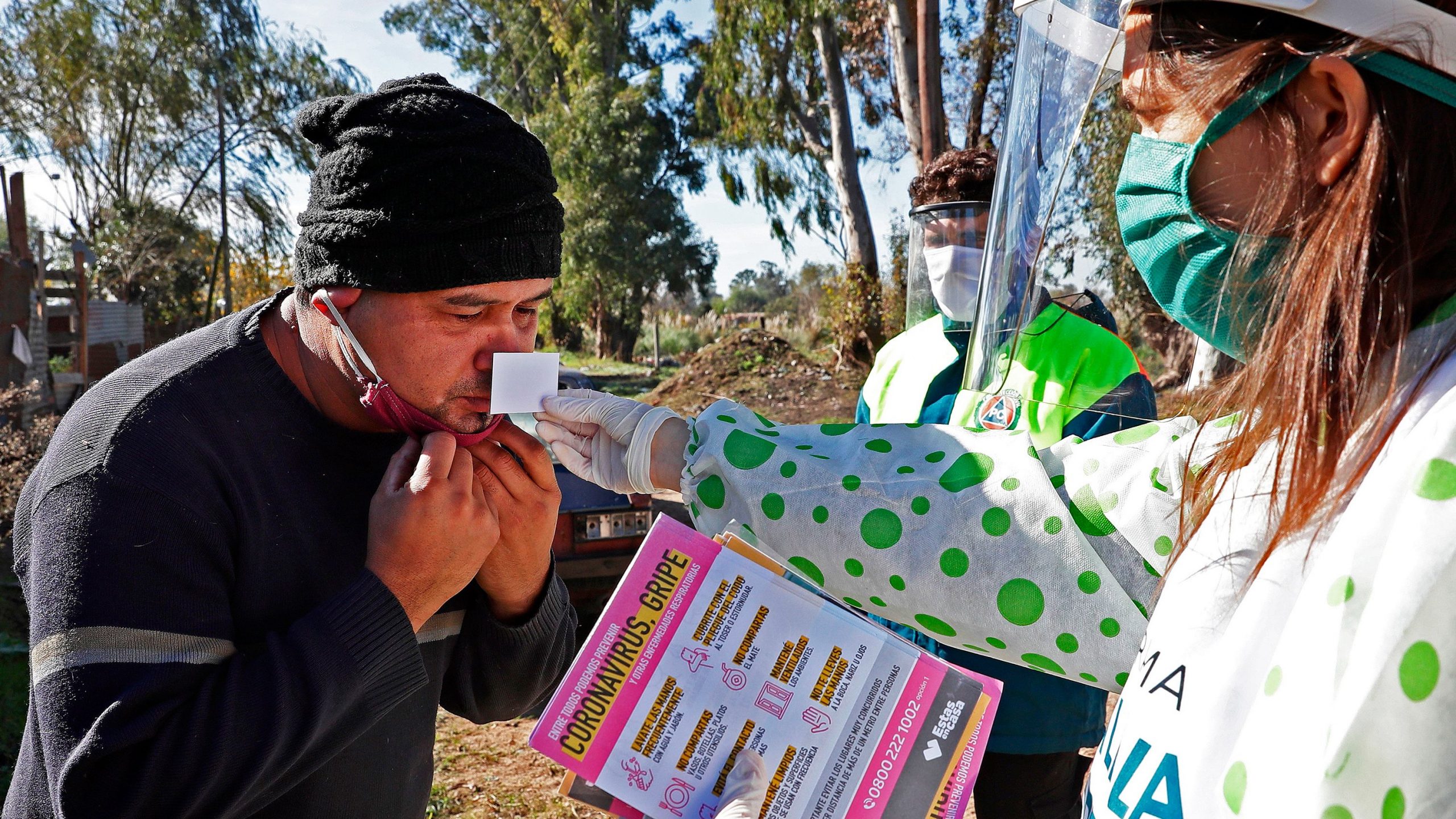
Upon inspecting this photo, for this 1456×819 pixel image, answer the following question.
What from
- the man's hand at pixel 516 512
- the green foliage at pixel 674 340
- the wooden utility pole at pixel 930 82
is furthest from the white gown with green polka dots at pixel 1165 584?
the green foliage at pixel 674 340

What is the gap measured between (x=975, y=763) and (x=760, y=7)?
11899 millimetres

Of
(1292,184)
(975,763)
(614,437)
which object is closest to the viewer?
(1292,184)

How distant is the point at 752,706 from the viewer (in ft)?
4.29

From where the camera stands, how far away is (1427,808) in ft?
2.06

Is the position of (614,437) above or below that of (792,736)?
above

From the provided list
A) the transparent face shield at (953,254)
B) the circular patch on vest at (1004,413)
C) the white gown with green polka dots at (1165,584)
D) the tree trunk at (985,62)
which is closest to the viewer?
the white gown with green polka dots at (1165,584)

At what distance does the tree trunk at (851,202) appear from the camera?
496 inches

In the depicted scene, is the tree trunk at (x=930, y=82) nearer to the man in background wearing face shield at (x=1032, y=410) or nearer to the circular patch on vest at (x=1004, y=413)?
the man in background wearing face shield at (x=1032, y=410)

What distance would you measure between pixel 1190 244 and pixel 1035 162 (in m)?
0.64

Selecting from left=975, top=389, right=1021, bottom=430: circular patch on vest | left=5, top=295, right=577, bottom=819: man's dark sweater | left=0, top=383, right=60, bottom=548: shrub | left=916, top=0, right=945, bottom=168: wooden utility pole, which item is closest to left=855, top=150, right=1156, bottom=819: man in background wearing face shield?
left=975, top=389, right=1021, bottom=430: circular patch on vest

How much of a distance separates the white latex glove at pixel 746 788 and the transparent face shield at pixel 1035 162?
966 millimetres

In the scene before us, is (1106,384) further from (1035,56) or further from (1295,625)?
(1295,625)

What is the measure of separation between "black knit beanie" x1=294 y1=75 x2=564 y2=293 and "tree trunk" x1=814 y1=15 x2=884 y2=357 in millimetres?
11508

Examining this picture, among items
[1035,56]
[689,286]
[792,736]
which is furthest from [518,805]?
[689,286]
